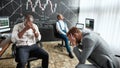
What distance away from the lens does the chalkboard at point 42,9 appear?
436cm

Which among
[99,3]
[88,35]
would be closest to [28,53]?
[88,35]

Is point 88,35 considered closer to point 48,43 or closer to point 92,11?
point 92,11

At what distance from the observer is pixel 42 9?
15.1 feet

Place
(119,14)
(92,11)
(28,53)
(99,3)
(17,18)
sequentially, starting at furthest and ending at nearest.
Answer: (17,18) → (92,11) → (99,3) → (119,14) → (28,53)

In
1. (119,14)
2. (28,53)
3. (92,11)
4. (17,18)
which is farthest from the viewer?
(17,18)

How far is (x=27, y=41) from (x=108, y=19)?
1.82 meters

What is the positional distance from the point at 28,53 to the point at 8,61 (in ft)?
3.38

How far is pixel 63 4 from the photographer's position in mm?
4723

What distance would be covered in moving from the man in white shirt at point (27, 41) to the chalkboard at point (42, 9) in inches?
80.8

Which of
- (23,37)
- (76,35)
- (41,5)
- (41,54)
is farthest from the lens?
(41,5)

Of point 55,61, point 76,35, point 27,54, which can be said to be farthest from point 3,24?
point 76,35

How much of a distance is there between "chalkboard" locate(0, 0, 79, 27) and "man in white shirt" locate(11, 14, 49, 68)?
6.73 ft

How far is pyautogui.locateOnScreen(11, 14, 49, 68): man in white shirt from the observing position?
7.73 ft

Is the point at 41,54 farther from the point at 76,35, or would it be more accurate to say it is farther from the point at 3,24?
the point at 3,24
